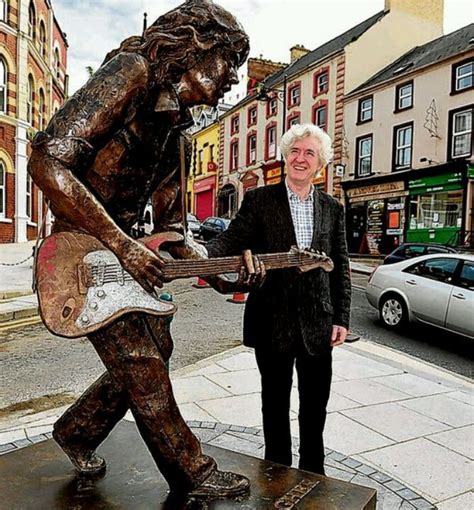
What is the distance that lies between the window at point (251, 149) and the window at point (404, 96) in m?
10.5

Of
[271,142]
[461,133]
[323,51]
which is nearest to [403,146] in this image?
[461,133]

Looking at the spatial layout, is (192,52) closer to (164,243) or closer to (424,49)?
(164,243)

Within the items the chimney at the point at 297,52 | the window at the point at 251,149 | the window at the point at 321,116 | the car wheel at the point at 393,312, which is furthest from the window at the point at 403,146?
the car wheel at the point at 393,312

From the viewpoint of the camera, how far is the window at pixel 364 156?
23062mm

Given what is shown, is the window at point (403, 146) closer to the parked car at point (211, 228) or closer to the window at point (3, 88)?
the parked car at point (211, 228)

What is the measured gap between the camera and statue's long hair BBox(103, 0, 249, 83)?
1921 millimetres

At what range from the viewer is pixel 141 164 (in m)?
2.09

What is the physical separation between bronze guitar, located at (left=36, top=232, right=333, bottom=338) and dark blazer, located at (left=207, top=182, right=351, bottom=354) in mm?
698

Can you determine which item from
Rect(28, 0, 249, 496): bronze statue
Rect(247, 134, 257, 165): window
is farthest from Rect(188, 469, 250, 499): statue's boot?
Rect(247, 134, 257, 165): window

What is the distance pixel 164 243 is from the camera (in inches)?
89.3

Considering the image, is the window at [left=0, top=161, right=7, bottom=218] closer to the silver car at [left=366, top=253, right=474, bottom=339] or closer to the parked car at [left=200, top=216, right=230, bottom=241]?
the parked car at [left=200, top=216, right=230, bottom=241]

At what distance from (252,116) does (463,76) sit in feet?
45.7

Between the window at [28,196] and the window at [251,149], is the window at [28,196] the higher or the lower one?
the lower one

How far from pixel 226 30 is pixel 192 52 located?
6.4 inches
